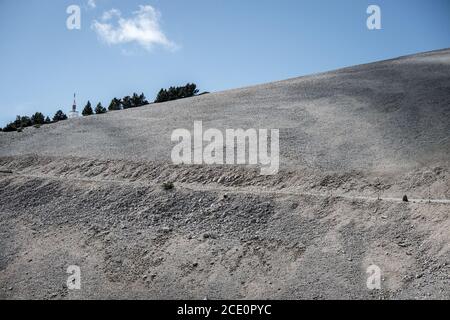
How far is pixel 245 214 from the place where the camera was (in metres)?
16.8

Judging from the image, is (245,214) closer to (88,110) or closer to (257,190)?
(257,190)

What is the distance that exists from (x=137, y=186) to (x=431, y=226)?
12986mm

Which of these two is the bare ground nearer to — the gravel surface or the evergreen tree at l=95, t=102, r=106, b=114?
the gravel surface

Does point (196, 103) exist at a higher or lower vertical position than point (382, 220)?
higher

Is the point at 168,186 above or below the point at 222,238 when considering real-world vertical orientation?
above

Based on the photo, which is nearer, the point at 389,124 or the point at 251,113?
the point at 389,124

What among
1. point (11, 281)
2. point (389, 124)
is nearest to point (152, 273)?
point (11, 281)

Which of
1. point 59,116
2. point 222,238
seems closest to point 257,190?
point 222,238

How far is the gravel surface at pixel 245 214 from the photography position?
1350 centimetres

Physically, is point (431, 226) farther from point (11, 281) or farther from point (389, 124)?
point (11, 281)

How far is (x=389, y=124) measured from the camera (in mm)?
24297
